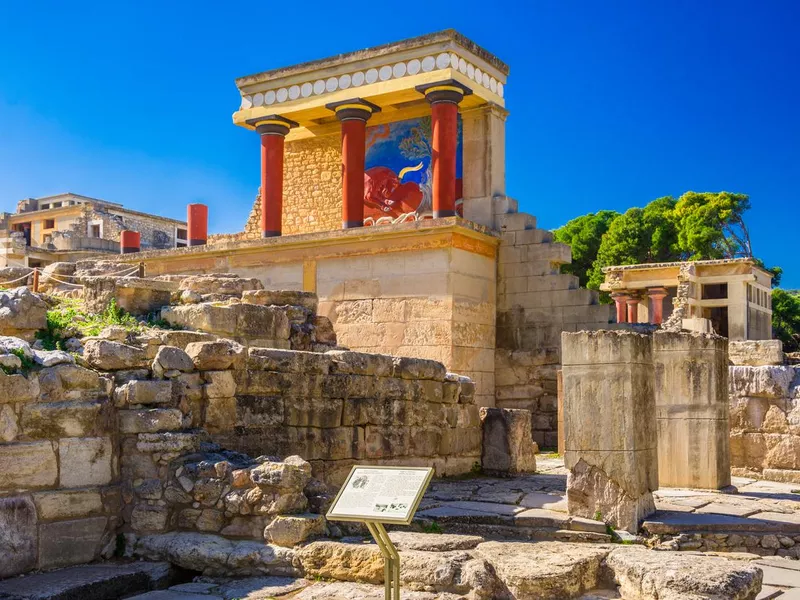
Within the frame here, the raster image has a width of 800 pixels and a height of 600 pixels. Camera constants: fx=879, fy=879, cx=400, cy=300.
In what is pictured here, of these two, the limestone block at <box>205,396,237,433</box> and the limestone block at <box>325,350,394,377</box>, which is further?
the limestone block at <box>325,350,394,377</box>

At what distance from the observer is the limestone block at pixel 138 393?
21.6 ft

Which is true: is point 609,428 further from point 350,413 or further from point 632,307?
point 632,307

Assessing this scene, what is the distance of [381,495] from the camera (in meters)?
4.59

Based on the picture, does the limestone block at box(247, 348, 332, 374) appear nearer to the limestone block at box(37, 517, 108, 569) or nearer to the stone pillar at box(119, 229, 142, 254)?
the limestone block at box(37, 517, 108, 569)

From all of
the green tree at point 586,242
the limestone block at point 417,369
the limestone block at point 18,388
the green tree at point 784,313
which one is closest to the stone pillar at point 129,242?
the limestone block at point 417,369

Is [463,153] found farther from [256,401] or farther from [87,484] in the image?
[87,484]

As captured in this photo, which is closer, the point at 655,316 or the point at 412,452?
the point at 412,452

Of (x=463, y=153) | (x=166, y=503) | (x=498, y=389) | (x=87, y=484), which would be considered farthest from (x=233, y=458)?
(x=463, y=153)

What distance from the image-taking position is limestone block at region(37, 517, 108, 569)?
595 cm

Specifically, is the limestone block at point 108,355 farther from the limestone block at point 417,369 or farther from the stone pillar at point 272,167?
the stone pillar at point 272,167

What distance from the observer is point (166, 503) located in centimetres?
641

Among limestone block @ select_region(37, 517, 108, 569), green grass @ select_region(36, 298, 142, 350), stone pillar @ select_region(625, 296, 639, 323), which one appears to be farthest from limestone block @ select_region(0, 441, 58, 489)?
stone pillar @ select_region(625, 296, 639, 323)

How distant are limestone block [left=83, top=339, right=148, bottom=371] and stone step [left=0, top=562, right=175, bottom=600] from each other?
4.91 ft

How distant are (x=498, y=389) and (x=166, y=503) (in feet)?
32.6
